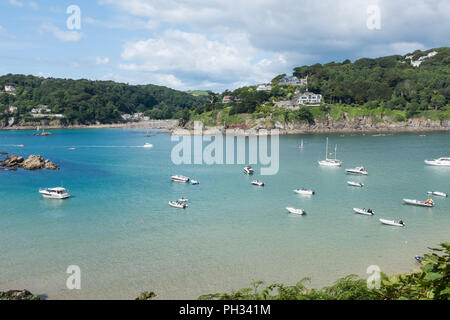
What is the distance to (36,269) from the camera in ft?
57.4

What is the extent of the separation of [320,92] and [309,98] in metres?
9.83

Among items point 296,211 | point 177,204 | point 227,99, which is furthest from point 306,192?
point 227,99

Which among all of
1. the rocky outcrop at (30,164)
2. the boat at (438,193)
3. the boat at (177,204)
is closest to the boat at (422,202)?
the boat at (438,193)

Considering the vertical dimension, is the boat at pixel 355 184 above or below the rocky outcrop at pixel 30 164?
below

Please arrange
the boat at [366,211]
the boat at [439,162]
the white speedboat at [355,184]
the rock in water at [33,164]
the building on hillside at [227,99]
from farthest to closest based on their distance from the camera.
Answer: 1. the building on hillside at [227,99]
2. the rock in water at [33,164]
3. the boat at [439,162]
4. the white speedboat at [355,184]
5. the boat at [366,211]

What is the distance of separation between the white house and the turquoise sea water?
7284cm

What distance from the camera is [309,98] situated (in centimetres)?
11462

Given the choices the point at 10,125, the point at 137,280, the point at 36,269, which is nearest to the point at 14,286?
the point at 36,269

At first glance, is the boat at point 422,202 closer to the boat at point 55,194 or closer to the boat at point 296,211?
the boat at point 296,211

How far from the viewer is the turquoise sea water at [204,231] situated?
16.7 m

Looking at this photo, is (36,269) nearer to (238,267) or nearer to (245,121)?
(238,267)

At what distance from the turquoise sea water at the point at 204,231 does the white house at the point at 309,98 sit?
7284 cm

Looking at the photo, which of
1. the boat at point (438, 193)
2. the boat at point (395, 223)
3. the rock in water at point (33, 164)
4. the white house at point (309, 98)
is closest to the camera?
the boat at point (395, 223)
